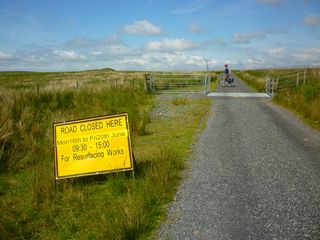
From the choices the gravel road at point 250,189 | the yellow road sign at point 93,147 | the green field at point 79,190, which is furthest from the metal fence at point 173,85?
the yellow road sign at point 93,147

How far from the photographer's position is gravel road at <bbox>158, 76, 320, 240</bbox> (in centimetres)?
393

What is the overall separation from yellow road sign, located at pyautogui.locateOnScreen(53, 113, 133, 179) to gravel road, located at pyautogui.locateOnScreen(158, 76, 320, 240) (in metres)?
1.22

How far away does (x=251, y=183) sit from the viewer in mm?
Result: 5379

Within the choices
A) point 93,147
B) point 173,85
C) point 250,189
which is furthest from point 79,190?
point 173,85

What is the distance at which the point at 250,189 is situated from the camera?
16.8 ft

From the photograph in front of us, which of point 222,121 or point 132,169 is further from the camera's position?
point 222,121

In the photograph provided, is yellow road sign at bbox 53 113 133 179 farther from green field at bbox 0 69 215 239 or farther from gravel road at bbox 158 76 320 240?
gravel road at bbox 158 76 320 240

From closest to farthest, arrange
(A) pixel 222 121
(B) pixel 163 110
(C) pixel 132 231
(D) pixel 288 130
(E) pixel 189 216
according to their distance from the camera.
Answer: (C) pixel 132 231 < (E) pixel 189 216 < (D) pixel 288 130 < (A) pixel 222 121 < (B) pixel 163 110

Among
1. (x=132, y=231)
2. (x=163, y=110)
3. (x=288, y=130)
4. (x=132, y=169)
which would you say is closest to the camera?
(x=132, y=231)

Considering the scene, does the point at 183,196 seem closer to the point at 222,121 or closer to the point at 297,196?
the point at 297,196

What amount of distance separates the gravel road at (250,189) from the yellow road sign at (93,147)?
4.02ft

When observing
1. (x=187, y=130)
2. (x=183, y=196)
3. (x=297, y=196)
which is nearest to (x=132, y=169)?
(x=183, y=196)

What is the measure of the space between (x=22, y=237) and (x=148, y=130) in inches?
255

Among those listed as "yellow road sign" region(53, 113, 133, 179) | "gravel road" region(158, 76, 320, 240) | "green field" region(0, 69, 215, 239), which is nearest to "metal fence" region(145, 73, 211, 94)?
"green field" region(0, 69, 215, 239)
